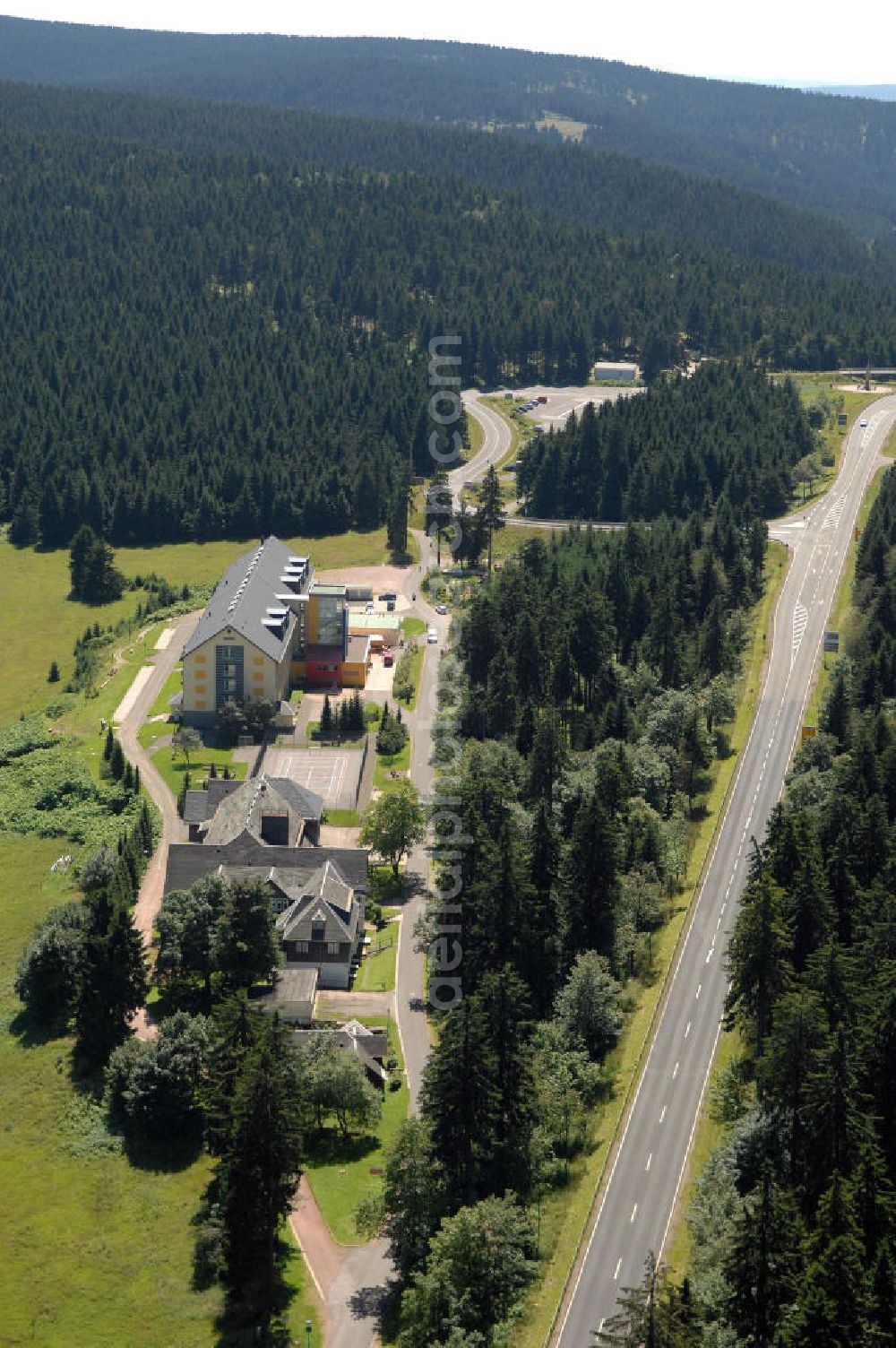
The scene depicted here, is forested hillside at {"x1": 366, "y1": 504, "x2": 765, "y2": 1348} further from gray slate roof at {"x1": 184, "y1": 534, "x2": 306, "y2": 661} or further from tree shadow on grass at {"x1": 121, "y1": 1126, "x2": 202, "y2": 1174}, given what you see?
gray slate roof at {"x1": 184, "y1": 534, "x2": 306, "y2": 661}

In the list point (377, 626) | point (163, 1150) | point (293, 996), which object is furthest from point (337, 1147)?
→ point (377, 626)

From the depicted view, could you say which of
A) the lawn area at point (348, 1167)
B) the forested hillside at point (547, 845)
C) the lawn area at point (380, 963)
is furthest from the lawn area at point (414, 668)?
the lawn area at point (348, 1167)

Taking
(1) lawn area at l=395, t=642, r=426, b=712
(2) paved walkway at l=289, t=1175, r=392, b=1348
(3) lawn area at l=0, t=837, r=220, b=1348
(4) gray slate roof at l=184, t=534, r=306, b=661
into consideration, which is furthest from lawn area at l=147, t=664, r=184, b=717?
(2) paved walkway at l=289, t=1175, r=392, b=1348

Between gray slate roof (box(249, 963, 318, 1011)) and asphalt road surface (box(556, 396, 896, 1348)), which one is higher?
asphalt road surface (box(556, 396, 896, 1348))

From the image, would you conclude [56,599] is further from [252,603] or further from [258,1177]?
[258,1177]

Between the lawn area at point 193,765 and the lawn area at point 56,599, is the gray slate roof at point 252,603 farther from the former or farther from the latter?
the lawn area at point 56,599

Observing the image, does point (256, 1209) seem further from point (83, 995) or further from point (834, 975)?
point (834, 975)

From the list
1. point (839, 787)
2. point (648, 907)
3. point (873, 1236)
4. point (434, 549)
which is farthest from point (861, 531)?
point (873, 1236)
